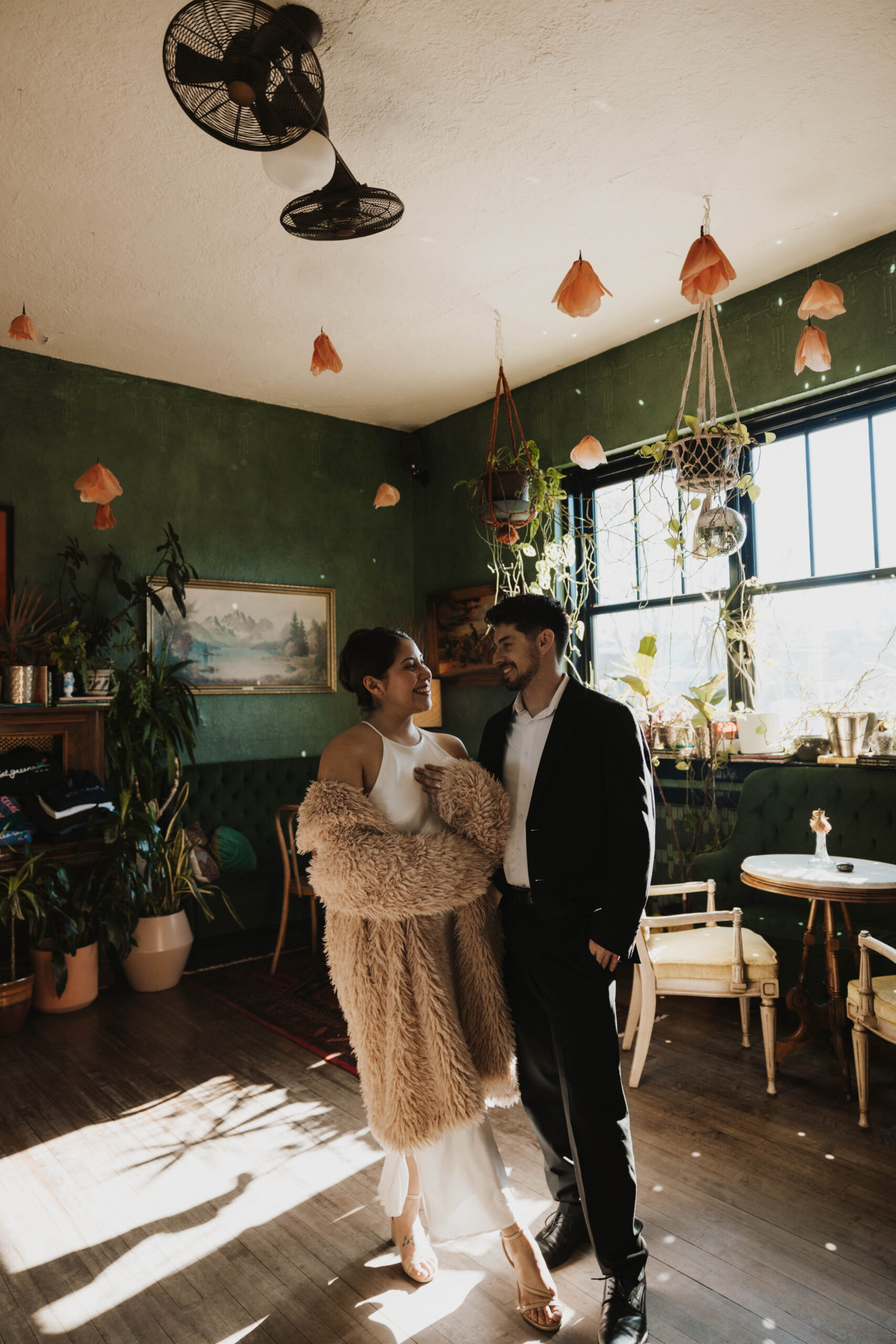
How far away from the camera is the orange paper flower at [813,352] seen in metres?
3.41

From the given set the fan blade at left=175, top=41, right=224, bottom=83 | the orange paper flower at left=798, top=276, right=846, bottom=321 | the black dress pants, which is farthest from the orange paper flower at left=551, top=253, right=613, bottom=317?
the black dress pants

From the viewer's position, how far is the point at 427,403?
608 cm

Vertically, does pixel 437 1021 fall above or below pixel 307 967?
above

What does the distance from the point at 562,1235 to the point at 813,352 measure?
326 cm

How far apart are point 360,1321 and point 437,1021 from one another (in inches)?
29.0

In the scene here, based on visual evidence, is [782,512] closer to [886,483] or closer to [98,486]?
[886,483]

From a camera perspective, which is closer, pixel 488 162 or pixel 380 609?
pixel 488 162

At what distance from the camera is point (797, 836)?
156 inches

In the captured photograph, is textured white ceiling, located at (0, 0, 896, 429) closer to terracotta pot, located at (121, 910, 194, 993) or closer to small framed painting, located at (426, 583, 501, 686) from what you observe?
small framed painting, located at (426, 583, 501, 686)

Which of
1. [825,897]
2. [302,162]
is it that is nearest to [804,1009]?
[825,897]

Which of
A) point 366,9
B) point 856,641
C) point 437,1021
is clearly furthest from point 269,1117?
point 366,9

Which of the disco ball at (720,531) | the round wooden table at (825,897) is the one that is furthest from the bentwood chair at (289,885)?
the disco ball at (720,531)

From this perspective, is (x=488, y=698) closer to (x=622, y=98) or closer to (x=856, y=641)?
(x=856, y=641)

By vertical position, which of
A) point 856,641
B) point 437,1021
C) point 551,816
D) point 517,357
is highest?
point 517,357
